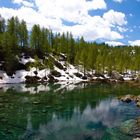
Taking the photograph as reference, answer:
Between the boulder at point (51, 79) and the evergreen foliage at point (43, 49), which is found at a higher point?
the evergreen foliage at point (43, 49)

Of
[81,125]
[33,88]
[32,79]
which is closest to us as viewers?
[81,125]

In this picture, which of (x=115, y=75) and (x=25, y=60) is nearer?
(x=25, y=60)

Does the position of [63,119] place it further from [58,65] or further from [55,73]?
[58,65]

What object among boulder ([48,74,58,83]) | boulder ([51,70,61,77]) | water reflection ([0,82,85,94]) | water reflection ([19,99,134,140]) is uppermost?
boulder ([51,70,61,77])

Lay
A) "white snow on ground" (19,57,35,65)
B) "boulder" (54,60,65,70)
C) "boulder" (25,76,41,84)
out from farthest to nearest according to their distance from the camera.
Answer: "boulder" (54,60,65,70) → "white snow on ground" (19,57,35,65) → "boulder" (25,76,41,84)

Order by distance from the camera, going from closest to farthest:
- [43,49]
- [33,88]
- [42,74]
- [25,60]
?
[33,88] → [42,74] → [25,60] → [43,49]

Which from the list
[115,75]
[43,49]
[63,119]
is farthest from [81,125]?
[115,75]

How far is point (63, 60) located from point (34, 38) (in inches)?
860

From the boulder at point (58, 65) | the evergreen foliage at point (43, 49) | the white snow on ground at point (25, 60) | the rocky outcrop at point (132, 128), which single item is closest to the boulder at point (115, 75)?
the evergreen foliage at point (43, 49)

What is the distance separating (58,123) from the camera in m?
49.6

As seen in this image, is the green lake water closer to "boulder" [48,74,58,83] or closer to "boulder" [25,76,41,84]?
"boulder" [25,76,41,84]

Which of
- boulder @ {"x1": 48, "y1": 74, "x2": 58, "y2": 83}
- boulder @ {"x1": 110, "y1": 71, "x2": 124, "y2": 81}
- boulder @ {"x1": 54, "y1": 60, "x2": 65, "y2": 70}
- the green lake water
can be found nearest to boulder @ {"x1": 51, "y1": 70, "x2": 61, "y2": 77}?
boulder @ {"x1": 48, "y1": 74, "x2": 58, "y2": 83}

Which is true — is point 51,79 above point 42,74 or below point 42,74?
below

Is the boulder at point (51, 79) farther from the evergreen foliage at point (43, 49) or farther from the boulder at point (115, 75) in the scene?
the boulder at point (115, 75)
